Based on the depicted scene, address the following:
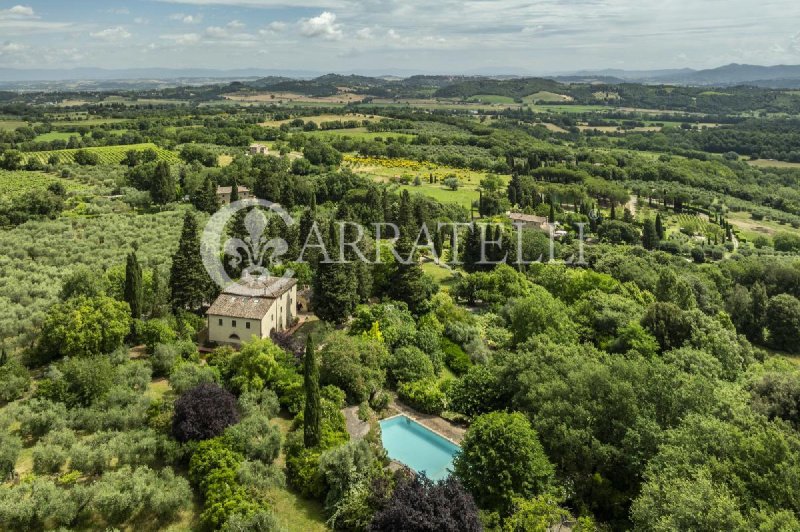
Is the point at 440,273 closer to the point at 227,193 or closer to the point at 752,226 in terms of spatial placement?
the point at 227,193

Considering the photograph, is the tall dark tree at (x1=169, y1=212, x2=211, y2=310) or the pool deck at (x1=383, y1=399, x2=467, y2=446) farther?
the tall dark tree at (x1=169, y1=212, x2=211, y2=310)

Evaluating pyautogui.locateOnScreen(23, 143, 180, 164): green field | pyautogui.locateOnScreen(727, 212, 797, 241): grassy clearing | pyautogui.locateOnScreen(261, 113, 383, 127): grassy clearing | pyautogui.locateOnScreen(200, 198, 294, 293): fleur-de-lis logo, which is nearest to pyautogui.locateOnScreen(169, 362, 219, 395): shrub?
pyautogui.locateOnScreen(200, 198, 294, 293): fleur-de-lis logo

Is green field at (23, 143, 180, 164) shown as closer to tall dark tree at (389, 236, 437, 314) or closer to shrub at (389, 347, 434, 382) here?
tall dark tree at (389, 236, 437, 314)

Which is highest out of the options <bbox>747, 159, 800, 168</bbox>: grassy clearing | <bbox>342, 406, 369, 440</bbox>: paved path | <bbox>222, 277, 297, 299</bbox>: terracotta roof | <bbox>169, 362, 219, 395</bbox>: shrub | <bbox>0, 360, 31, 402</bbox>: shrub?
<bbox>747, 159, 800, 168</bbox>: grassy clearing

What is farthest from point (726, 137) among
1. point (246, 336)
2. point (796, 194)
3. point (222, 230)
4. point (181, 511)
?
point (181, 511)

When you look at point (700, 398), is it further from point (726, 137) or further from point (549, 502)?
point (726, 137)
